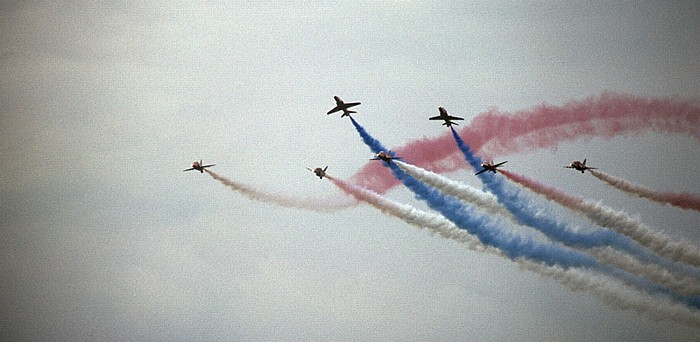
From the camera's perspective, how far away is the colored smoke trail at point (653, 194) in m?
75.9

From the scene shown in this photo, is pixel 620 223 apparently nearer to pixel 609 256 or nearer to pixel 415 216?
pixel 609 256

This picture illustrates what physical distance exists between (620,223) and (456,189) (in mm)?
10194

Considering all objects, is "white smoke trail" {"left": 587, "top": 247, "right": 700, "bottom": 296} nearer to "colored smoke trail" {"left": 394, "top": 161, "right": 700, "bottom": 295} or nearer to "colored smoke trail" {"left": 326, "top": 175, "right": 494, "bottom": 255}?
"colored smoke trail" {"left": 394, "top": 161, "right": 700, "bottom": 295}

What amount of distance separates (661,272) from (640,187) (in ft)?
17.1

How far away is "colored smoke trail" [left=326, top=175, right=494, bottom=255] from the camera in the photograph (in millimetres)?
79625

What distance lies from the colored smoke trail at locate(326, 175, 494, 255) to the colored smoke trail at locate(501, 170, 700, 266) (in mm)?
4691

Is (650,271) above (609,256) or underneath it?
underneath

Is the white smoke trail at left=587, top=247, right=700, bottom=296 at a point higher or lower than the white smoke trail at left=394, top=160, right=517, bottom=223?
lower

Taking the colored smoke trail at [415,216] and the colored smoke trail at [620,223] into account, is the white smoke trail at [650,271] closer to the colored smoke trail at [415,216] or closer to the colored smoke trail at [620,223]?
the colored smoke trail at [620,223]

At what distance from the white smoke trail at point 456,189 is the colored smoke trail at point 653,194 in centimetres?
642

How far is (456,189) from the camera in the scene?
261 ft

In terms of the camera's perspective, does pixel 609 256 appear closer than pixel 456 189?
Yes

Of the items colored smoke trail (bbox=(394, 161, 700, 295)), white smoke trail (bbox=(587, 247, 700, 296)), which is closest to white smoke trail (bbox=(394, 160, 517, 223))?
colored smoke trail (bbox=(394, 161, 700, 295))

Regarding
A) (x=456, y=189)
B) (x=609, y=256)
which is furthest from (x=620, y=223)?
(x=456, y=189)
